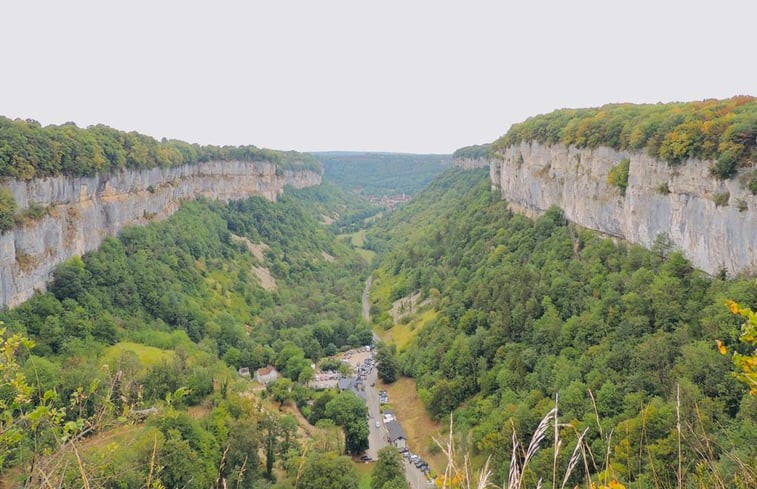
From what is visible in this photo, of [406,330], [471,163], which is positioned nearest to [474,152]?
[471,163]

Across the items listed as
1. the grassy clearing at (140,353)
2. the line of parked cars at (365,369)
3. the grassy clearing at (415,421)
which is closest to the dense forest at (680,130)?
the grassy clearing at (415,421)

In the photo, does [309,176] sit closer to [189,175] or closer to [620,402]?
[189,175]

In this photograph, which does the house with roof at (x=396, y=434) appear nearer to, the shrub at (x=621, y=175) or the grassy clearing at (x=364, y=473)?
the grassy clearing at (x=364, y=473)

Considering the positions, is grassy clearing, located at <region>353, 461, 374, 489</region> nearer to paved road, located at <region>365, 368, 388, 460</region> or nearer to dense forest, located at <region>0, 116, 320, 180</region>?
paved road, located at <region>365, 368, 388, 460</region>

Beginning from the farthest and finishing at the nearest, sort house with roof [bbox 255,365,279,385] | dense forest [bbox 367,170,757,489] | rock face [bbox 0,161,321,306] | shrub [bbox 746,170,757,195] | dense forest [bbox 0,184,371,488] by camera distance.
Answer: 1. house with roof [bbox 255,365,279,385]
2. rock face [bbox 0,161,321,306]
3. shrub [bbox 746,170,757,195]
4. dense forest [bbox 367,170,757,489]
5. dense forest [bbox 0,184,371,488]

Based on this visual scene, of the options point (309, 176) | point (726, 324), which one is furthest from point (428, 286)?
point (309, 176)

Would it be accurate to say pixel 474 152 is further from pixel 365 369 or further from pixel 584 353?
pixel 584 353

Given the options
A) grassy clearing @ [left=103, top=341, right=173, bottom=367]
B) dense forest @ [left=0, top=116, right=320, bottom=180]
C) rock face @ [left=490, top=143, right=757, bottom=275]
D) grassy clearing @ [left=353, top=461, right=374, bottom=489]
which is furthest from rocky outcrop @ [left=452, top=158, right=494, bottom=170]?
grassy clearing @ [left=353, top=461, right=374, bottom=489]
